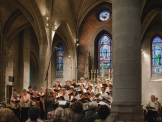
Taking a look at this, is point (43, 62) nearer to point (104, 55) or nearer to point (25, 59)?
point (25, 59)

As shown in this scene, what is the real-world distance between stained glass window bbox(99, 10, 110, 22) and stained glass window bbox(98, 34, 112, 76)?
4.41 ft

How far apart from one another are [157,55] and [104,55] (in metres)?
4.22

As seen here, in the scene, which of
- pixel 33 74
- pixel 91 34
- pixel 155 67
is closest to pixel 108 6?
pixel 91 34

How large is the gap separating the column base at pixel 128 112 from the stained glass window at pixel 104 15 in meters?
17.0

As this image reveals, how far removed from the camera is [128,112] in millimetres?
6098

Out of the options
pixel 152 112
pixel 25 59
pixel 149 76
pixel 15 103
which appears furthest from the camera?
pixel 25 59

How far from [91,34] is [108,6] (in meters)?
2.68

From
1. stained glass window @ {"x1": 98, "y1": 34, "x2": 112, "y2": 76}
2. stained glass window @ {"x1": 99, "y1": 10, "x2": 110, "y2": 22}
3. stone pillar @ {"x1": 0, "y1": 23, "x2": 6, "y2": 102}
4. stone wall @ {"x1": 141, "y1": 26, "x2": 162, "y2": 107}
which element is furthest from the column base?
stained glass window @ {"x1": 99, "y1": 10, "x2": 110, "y2": 22}

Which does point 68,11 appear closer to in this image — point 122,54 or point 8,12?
point 8,12

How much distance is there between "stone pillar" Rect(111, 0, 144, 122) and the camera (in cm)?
618

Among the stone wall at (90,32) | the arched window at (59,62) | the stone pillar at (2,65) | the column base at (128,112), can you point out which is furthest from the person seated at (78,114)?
A: the arched window at (59,62)

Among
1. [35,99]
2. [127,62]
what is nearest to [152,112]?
[35,99]

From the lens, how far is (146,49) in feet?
72.9

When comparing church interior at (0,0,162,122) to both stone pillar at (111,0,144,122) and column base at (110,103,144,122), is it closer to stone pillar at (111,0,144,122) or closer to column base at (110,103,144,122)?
stone pillar at (111,0,144,122)
